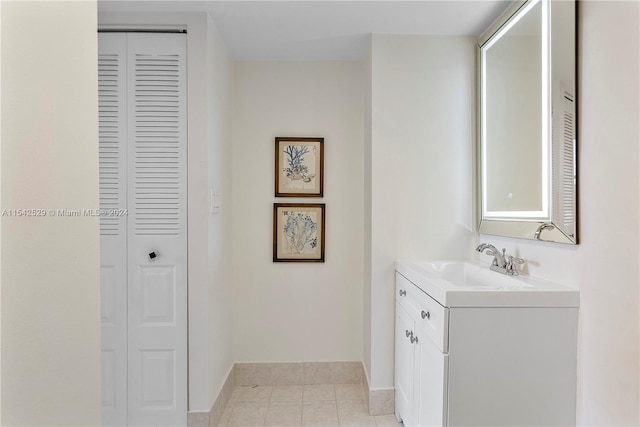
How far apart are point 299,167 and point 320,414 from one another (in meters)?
1.69

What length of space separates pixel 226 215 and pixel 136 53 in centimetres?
110

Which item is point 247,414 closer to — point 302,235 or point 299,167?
point 302,235

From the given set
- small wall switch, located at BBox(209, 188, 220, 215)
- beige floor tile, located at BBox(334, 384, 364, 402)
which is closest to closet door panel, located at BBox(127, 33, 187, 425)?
small wall switch, located at BBox(209, 188, 220, 215)

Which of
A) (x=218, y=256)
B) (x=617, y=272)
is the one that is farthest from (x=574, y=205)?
(x=218, y=256)

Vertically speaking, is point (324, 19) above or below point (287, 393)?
above

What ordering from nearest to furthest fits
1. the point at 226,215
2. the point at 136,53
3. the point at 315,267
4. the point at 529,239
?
the point at 529,239 → the point at 136,53 → the point at 226,215 → the point at 315,267

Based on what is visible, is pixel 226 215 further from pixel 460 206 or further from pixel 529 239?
pixel 529 239

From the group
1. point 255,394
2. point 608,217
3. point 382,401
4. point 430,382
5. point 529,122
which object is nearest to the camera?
point 608,217

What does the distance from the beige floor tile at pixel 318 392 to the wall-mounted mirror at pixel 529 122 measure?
5.04 feet

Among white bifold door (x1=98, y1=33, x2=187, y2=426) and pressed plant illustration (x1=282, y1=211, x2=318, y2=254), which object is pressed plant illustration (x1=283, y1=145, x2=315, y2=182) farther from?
white bifold door (x1=98, y1=33, x2=187, y2=426)

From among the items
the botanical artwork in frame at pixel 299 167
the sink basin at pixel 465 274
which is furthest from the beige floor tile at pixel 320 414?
the botanical artwork in frame at pixel 299 167

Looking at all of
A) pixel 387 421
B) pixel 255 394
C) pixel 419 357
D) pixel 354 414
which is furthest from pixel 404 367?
pixel 255 394

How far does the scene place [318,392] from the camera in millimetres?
2584

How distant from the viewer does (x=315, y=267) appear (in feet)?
8.96
